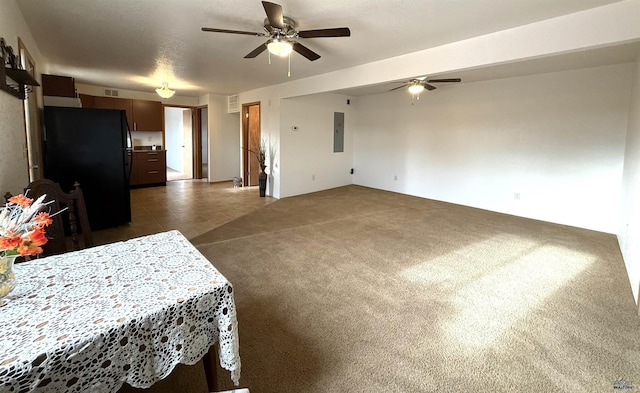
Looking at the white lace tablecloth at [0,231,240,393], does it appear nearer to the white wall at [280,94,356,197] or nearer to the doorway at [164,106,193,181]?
the white wall at [280,94,356,197]

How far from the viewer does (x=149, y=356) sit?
1094 mm

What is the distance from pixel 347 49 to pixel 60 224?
3.41 metres

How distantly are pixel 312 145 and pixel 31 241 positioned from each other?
6505mm

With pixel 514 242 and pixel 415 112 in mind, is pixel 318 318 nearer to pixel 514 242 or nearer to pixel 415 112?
pixel 514 242

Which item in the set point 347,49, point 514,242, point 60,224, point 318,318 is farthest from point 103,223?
point 514,242

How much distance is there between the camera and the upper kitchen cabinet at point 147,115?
7.84 meters

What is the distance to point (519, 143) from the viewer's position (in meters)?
5.48

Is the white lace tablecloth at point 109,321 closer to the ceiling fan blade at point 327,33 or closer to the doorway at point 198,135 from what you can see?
the ceiling fan blade at point 327,33

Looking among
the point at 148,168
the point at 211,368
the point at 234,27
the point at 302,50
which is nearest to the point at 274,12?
the point at 302,50

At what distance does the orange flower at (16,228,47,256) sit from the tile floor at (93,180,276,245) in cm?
322

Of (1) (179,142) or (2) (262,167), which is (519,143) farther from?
(1) (179,142)

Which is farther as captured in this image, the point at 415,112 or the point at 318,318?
the point at 415,112

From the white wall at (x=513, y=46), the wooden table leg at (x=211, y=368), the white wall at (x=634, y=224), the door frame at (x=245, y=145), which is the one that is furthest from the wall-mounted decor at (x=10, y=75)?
the door frame at (x=245, y=145)

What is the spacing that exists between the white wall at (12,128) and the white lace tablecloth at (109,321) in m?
1.41
